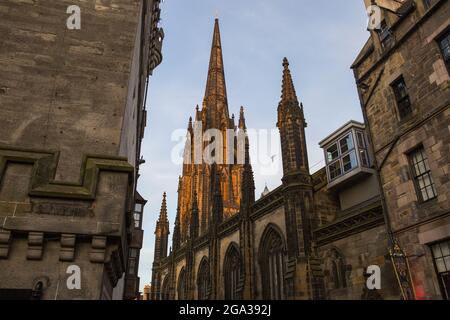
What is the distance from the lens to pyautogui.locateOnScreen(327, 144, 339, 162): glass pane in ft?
65.8

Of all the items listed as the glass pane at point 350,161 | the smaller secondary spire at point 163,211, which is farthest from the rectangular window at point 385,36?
the smaller secondary spire at point 163,211

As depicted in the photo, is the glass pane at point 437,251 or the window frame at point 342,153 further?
the window frame at point 342,153

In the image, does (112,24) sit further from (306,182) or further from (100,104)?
(306,182)

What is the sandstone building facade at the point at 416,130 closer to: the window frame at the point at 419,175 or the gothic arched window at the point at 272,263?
the window frame at the point at 419,175

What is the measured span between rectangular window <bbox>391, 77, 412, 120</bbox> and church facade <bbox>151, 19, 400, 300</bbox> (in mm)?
3947

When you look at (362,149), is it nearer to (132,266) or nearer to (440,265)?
(440,265)

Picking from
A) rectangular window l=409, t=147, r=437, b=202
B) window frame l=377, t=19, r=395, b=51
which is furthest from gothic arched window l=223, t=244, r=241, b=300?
window frame l=377, t=19, r=395, b=51

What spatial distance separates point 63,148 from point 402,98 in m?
12.5

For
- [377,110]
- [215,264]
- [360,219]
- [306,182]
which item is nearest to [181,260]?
[215,264]

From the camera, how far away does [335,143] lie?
20250 millimetres

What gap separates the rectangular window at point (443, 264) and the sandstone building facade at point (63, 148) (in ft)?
32.1

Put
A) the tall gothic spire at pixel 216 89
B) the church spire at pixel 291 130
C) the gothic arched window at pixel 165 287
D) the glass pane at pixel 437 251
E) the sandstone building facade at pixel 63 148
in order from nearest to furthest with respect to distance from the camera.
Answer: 1. the sandstone building facade at pixel 63 148
2. the glass pane at pixel 437 251
3. the church spire at pixel 291 130
4. the gothic arched window at pixel 165 287
5. the tall gothic spire at pixel 216 89

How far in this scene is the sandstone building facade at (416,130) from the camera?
426 inches

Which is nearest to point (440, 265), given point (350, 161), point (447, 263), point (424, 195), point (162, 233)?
point (447, 263)
